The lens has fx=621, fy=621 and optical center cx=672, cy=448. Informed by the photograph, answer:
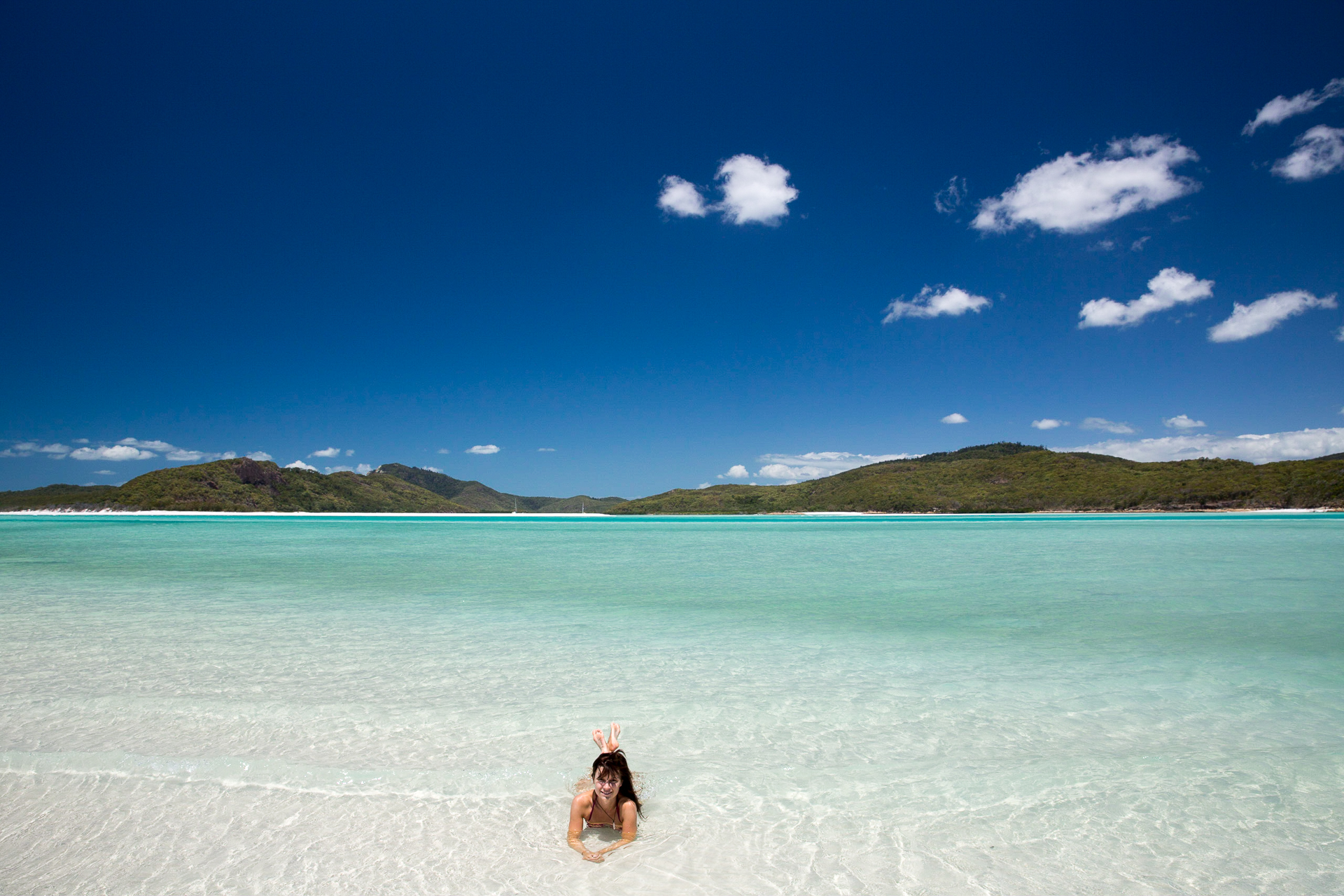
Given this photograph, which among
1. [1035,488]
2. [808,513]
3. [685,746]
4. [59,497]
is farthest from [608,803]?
[59,497]

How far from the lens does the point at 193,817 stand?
375 centimetres

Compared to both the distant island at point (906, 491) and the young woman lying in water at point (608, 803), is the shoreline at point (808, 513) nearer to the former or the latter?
the distant island at point (906, 491)

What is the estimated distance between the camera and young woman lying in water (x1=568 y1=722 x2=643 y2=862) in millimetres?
3516

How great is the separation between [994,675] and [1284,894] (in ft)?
12.6

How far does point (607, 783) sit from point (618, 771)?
90 mm

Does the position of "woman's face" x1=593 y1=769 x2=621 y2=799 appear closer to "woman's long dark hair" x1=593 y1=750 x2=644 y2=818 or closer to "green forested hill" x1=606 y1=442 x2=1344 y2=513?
"woman's long dark hair" x1=593 y1=750 x2=644 y2=818

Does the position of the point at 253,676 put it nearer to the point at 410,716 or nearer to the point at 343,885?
the point at 410,716

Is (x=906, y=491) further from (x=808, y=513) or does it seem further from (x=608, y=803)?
(x=608, y=803)

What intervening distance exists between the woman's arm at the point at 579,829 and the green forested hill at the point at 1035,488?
113584 mm

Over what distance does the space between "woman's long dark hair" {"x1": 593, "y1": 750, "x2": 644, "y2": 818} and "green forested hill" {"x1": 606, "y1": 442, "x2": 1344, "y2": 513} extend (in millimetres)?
113337

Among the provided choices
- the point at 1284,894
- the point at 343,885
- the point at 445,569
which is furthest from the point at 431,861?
the point at 445,569

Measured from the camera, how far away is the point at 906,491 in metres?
126

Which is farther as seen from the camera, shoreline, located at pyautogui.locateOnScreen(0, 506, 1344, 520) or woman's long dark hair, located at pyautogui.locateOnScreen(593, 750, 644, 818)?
shoreline, located at pyautogui.locateOnScreen(0, 506, 1344, 520)

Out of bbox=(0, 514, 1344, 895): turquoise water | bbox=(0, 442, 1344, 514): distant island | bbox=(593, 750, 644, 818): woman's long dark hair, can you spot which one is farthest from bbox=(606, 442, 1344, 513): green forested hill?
bbox=(593, 750, 644, 818): woman's long dark hair
